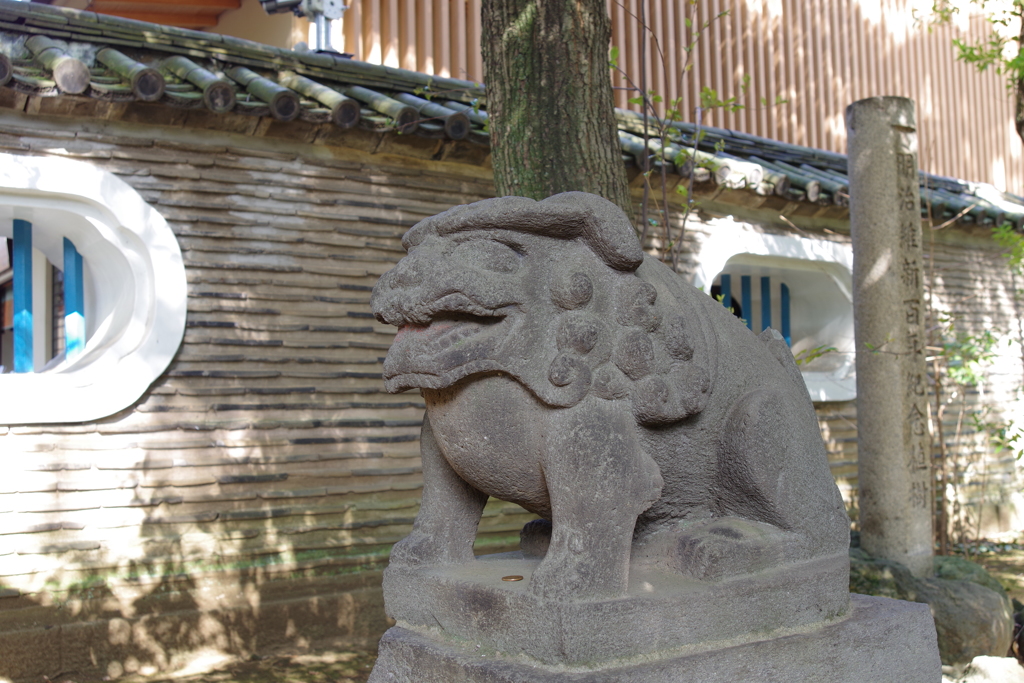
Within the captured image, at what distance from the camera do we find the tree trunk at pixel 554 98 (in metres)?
3.14

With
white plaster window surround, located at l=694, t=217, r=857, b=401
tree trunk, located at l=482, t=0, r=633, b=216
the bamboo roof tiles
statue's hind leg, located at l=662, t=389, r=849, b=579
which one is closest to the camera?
statue's hind leg, located at l=662, t=389, r=849, b=579

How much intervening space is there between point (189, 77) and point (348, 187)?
3.41 feet

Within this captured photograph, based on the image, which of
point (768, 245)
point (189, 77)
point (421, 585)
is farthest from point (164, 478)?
point (768, 245)

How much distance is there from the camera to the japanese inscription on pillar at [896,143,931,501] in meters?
4.45

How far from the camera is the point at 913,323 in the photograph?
4.52 metres

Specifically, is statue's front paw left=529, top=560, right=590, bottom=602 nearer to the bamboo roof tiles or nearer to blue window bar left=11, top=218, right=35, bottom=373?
the bamboo roof tiles

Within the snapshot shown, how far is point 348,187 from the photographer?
5.07 meters

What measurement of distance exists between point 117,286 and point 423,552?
341 centimetres

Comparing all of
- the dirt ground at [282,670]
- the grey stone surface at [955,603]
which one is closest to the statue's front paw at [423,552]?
the dirt ground at [282,670]

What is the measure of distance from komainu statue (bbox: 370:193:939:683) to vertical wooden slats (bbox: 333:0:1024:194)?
4.29 m

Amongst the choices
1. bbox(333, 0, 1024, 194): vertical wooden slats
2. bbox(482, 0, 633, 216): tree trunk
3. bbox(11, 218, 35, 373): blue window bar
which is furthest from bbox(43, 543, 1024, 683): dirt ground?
bbox(333, 0, 1024, 194): vertical wooden slats

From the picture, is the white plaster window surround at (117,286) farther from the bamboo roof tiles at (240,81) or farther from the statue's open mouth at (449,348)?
the statue's open mouth at (449,348)

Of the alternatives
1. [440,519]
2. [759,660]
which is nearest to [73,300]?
[440,519]

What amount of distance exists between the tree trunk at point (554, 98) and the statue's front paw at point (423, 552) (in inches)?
56.7
